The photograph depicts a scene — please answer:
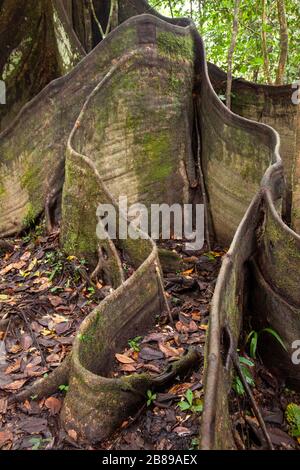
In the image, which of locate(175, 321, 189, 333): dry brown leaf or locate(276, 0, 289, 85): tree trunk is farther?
locate(276, 0, 289, 85): tree trunk

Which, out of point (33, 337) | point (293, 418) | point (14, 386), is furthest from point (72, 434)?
point (293, 418)

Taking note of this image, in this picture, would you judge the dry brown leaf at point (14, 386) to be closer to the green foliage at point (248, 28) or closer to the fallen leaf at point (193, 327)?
the fallen leaf at point (193, 327)

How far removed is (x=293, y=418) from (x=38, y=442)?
5.40ft

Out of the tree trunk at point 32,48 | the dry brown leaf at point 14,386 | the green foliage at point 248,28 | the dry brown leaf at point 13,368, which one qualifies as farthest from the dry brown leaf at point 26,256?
the green foliage at point 248,28

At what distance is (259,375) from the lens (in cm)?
353

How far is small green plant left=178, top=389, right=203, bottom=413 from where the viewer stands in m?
2.94

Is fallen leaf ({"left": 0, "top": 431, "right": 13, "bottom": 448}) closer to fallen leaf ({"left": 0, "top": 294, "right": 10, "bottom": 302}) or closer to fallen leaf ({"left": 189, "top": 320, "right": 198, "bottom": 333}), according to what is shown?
fallen leaf ({"left": 0, "top": 294, "right": 10, "bottom": 302})

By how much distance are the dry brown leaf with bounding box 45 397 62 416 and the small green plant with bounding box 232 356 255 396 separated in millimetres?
1174

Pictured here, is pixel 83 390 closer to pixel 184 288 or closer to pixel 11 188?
pixel 184 288

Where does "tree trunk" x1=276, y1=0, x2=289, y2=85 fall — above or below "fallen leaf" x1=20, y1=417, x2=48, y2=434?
above

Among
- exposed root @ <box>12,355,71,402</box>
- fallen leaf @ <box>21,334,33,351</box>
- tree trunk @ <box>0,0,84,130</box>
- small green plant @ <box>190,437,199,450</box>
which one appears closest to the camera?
small green plant @ <box>190,437,199,450</box>

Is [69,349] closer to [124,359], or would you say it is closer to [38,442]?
[124,359]

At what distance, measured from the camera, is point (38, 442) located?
2.82 metres

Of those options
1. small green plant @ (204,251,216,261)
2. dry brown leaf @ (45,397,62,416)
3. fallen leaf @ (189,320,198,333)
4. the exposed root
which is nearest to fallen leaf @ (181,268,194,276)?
small green plant @ (204,251,216,261)
